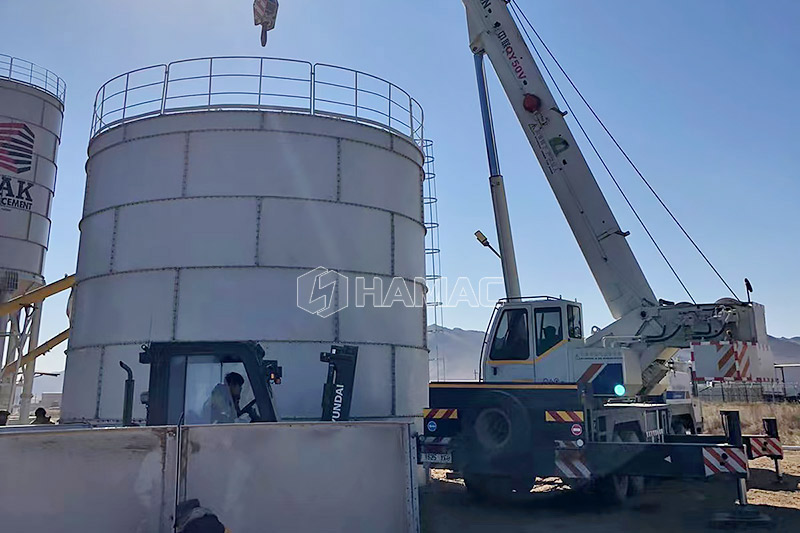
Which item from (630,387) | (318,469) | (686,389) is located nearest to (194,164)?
(318,469)

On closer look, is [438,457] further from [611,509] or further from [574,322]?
[574,322]

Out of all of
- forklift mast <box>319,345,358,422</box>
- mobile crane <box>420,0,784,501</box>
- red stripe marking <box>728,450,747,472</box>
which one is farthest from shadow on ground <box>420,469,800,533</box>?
forklift mast <box>319,345,358,422</box>

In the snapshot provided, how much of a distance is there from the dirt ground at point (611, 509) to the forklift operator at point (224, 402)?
3.25 m

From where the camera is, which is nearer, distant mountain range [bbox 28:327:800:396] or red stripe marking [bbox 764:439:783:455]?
red stripe marking [bbox 764:439:783:455]

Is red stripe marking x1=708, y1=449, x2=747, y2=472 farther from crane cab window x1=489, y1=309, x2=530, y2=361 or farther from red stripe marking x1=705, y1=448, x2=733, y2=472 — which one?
crane cab window x1=489, y1=309, x2=530, y2=361

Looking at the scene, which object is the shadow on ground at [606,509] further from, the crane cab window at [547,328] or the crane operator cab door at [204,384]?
the crane operator cab door at [204,384]

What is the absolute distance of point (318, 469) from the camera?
19.0 feet

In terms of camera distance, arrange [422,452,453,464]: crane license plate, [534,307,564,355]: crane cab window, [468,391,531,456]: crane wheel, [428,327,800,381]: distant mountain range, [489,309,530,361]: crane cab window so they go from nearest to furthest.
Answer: [468,391,531,456]: crane wheel, [422,452,453,464]: crane license plate, [534,307,564,355]: crane cab window, [489,309,530,361]: crane cab window, [428,327,800,381]: distant mountain range

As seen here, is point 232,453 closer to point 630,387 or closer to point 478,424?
point 478,424

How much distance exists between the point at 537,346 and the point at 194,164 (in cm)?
645

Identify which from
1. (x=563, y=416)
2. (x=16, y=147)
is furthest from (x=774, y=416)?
(x=16, y=147)

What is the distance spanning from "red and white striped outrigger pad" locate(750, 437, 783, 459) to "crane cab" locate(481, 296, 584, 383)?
2936mm

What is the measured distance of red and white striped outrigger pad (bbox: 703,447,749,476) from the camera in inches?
334

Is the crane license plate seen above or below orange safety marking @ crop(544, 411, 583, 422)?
below
